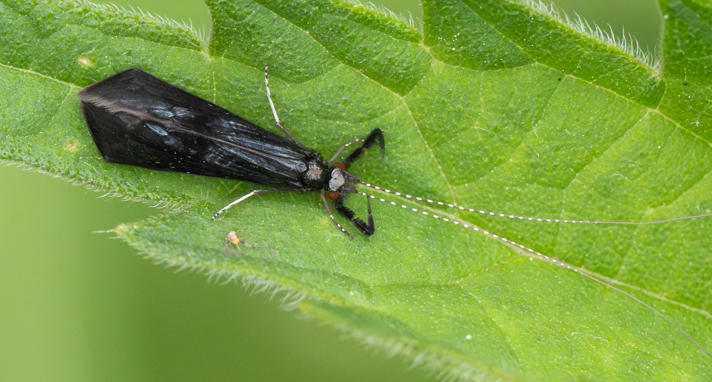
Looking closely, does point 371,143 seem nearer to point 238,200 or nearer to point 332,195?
point 332,195

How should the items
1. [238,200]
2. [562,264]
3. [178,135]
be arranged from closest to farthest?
[238,200], [562,264], [178,135]

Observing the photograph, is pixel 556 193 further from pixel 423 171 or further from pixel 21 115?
pixel 21 115

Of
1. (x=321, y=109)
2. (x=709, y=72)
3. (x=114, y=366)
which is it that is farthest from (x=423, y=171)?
(x=114, y=366)

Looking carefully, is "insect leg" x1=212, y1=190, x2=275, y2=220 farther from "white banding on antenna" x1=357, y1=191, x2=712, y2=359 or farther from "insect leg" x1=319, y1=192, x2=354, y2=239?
"white banding on antenna" x1=357, y1=191, x2=712, y2=359

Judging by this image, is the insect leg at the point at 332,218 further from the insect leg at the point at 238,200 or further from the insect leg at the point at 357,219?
the insect leg at the point at 238,200

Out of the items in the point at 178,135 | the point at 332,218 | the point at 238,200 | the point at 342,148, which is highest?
the point at 342,148

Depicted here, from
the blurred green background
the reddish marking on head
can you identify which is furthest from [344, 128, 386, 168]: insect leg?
the blurred green background

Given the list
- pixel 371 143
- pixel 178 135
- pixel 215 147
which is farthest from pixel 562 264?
pixel 178 135
